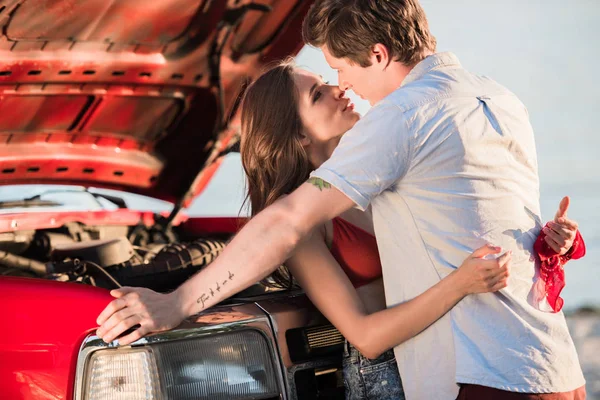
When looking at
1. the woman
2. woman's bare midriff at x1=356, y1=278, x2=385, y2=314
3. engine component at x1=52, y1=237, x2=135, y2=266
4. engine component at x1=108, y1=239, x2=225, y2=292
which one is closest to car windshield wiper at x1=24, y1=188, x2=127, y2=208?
engine component at x1=52, y1=237, x2=135, y2=266

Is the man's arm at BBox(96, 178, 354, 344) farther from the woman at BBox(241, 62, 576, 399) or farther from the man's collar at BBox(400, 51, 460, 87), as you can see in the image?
the man's collar at BBox(400, 51, 460, 87)

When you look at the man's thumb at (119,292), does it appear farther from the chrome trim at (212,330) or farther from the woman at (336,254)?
the woman at (336,254)

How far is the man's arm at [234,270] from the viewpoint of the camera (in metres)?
1.60

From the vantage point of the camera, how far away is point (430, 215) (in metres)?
1.58

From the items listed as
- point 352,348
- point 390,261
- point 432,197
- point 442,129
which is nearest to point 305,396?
point 352,348

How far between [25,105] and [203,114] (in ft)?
2.47

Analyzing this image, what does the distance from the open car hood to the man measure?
102cm

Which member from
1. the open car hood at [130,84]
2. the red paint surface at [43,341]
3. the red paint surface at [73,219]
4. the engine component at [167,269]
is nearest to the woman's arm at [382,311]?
the red paint surface at [43,341]

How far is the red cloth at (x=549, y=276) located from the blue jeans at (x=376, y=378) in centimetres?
37

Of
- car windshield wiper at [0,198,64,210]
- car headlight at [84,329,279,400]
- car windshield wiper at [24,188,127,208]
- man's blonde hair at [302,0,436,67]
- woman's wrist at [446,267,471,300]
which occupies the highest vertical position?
car windshield wiper at [24,188,127,208]

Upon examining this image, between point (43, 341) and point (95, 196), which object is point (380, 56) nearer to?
point (43, 341)

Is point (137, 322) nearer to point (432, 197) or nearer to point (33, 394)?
point (33, 394)

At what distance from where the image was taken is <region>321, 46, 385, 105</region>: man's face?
5.68 ft

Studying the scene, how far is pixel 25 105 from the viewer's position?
2824 millimetres
